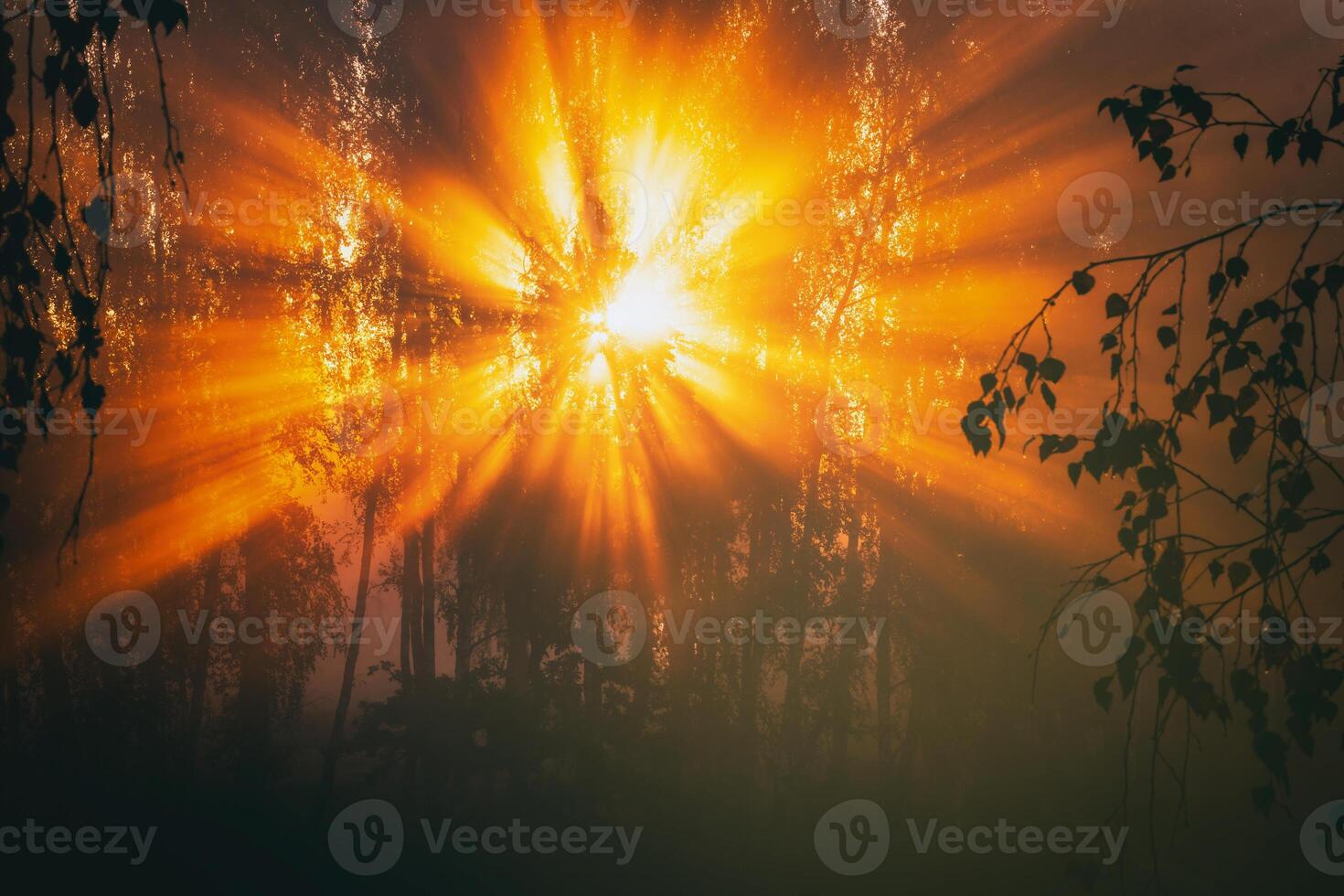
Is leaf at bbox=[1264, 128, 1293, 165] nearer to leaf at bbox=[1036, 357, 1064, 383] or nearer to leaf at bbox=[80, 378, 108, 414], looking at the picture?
leaf at bbox=[1036, 357, 1064, 383]

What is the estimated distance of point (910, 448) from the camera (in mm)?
16078

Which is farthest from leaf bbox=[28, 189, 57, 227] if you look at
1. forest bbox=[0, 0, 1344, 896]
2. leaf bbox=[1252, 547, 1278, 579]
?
forest bbox=[0, 0, 1344, 896]

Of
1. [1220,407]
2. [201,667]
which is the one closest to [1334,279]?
[1220,407]

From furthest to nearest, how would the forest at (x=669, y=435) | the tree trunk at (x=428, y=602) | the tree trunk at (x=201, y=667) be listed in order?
the tree trunk at (x=201, y=667), the tree trunk at (x=428, y=602), the forest at (x=669, y=435)

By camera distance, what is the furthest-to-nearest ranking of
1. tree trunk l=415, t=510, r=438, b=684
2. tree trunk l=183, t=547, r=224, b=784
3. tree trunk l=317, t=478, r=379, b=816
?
tree trunk l=183, t=547, r=224, b=784 < tree trunk l=415, t=510, r=438, b=684 < tree trunk l=317, t=478, r=379, b=816

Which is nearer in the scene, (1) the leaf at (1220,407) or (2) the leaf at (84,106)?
(2) the leaf at (84,106)

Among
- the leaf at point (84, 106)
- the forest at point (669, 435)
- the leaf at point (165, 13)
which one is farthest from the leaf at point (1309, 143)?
the forest at point (669, 435)

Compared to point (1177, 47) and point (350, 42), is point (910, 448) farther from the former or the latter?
point (350, 42)

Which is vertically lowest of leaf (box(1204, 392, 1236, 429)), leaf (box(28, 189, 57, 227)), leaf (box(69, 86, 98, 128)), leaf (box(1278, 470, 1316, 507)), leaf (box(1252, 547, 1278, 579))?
leaf (box(1252, 547, 1278, 579))

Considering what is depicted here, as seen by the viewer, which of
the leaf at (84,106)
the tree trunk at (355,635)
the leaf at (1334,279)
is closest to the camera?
the leaf at (84,106)

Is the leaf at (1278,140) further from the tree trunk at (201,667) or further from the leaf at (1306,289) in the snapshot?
the tree trunk at (201,667)

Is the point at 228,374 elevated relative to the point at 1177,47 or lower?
lower

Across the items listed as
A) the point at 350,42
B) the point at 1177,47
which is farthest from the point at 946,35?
the point at 350,42

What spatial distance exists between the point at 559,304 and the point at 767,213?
12.5 feet
